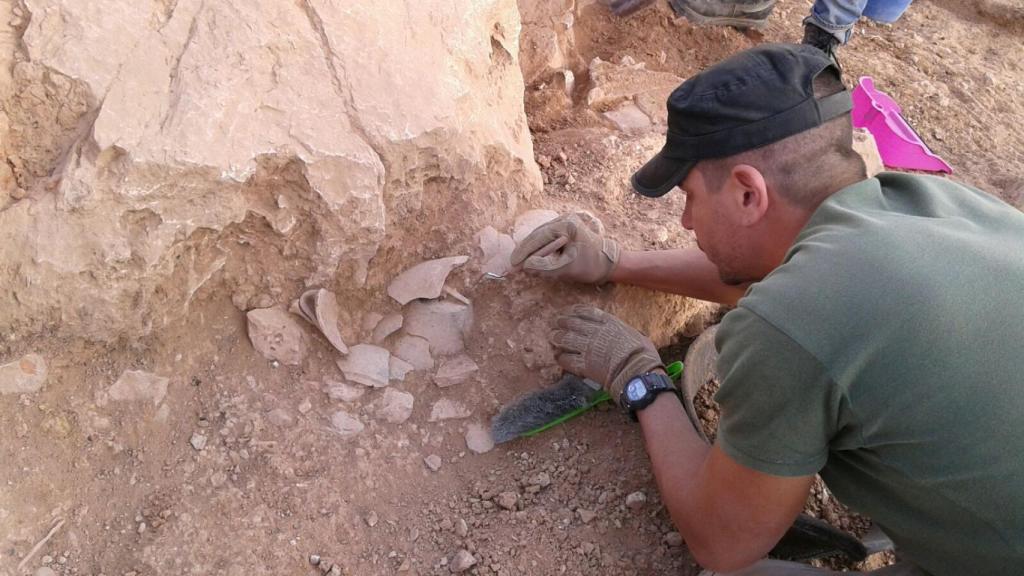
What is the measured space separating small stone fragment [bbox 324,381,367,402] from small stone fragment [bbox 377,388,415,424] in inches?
2.6

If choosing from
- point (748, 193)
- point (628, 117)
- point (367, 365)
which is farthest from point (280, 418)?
point (628, 117)

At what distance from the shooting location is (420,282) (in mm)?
2240

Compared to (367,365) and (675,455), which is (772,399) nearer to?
(675,455)

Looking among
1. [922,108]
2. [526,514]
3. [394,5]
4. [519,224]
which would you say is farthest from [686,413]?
[922,108]

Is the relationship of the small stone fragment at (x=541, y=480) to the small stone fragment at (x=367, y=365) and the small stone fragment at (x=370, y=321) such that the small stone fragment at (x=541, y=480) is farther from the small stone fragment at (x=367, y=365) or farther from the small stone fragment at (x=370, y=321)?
the small stone fragment at (x=370, y=321)

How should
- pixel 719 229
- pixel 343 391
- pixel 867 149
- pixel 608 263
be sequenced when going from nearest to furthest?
pixel 719 229, pixel 343 391, pixel 608 263, pixel 867 149

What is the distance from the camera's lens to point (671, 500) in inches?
71.8

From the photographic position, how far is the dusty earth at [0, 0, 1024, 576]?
175 centimetres

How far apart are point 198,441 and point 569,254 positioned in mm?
1131

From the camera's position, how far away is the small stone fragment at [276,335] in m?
2.03

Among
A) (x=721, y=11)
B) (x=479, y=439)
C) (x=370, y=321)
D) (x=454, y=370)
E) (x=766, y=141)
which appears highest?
(x=766, y=141)

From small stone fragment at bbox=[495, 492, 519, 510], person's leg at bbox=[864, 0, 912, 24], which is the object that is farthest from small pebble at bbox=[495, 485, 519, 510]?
person's leg at bbox=[864, 0, 912, 24]

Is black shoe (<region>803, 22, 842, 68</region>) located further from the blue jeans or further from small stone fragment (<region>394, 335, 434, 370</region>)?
small stone fragment (<region>394, 335, 434, 370</region>)

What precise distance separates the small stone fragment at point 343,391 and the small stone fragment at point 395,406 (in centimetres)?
7
